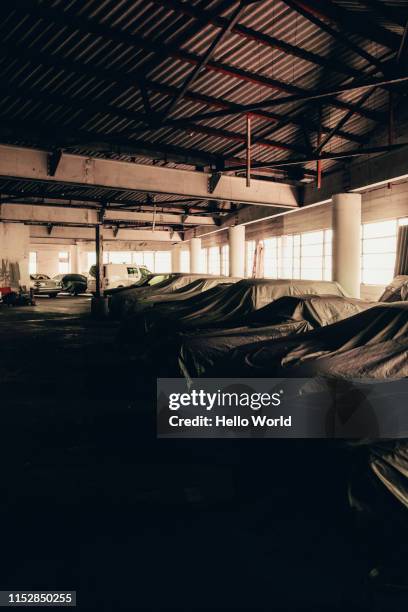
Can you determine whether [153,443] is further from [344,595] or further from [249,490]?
[344,595]

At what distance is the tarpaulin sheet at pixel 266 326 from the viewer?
16.7ft

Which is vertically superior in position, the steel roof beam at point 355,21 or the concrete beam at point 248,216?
the steel roof beam at point 355,21

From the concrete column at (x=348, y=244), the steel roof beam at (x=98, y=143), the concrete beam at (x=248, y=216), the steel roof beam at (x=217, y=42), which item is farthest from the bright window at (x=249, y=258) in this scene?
the steel roof beam at (x=217, y=42)

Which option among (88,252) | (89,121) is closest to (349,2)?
(89,121)

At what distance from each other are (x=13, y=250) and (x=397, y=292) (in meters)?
17.3

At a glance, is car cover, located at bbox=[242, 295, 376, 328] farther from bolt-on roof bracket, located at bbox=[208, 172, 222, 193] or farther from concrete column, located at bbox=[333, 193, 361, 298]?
bolt-on roof bracket, located at bbox=[208, 172, 222, 193]

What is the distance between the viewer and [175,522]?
3068mm

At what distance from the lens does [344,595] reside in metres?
2.40

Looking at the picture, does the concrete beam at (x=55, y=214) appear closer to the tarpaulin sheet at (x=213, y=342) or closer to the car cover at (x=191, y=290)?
the car cover at (x=191, y=290)

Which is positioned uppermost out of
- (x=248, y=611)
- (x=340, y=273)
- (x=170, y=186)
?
(x=170, y=186)

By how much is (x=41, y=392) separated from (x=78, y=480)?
2.91 metres

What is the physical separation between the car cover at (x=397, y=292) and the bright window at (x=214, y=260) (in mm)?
15286

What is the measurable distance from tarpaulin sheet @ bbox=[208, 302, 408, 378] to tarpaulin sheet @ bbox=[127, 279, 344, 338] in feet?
8.19

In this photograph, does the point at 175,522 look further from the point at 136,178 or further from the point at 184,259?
the point at 184,259
